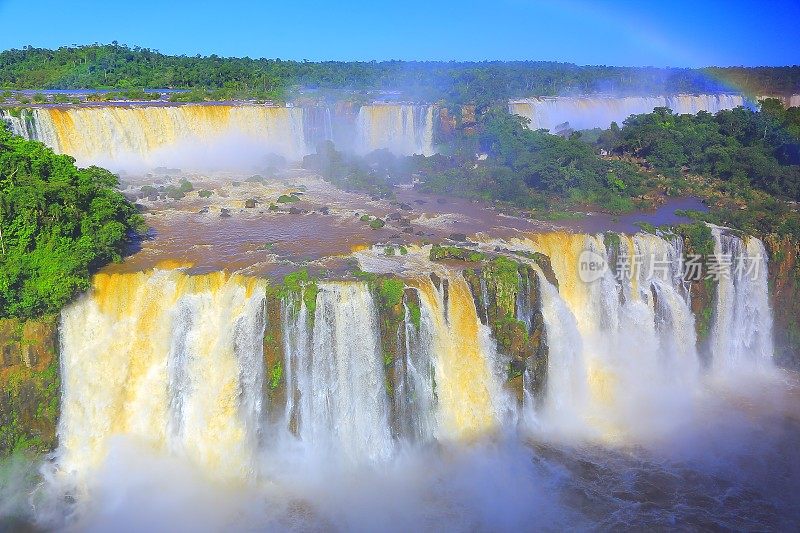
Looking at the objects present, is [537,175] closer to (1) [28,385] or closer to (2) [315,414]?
(2) [315,414]

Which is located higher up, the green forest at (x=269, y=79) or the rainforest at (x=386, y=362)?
Answer: the green forest at (x=269, y=79)

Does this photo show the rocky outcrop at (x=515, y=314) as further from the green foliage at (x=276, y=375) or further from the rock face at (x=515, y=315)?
the green foliage at (x=276, y=375)

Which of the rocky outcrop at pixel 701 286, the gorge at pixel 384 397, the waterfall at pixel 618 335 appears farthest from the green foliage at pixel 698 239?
the gorge at pixel 384 397

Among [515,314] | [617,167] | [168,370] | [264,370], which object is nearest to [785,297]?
[617,167]

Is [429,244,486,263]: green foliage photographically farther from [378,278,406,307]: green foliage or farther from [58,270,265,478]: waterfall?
[58,270,265,478]: waterfall

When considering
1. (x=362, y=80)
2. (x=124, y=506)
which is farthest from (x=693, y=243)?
(x=362, y=80)

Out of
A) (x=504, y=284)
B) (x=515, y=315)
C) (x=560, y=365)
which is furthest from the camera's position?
(x=560, y=365)
